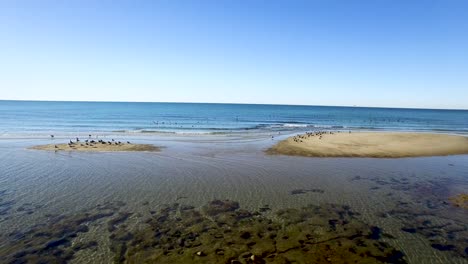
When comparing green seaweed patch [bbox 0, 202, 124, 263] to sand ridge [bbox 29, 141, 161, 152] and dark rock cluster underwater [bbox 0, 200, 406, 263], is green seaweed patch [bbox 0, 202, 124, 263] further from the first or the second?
sand ridge [bbox 29, 141, 161, 152]

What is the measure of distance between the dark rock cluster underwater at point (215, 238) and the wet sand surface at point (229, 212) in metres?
0.05

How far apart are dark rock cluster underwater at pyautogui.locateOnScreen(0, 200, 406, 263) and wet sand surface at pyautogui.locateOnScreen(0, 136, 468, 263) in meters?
0.05

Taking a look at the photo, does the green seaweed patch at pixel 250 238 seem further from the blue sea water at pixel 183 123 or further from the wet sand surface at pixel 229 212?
the blue sea water at pixel 183 123

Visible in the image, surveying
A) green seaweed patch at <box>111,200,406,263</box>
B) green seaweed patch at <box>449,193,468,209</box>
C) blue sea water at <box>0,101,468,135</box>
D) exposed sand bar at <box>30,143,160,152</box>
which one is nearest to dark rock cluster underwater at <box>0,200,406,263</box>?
green seaweed patch at <box>111,200,406,263</box>

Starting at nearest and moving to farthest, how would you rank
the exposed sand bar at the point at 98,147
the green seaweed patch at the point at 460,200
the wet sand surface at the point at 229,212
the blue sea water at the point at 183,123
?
the wet sand surface at the point at 229,212
the green seaweed patch at the point at 460,200
the exposed sand bar at the point at 98,147
the blue sea water at the point at 183,123

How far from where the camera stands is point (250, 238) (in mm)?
11945

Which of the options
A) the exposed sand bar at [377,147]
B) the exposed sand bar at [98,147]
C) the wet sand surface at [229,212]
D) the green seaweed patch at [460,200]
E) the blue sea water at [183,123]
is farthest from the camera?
the blue sea water at [183,123]

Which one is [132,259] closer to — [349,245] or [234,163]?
[349,245]

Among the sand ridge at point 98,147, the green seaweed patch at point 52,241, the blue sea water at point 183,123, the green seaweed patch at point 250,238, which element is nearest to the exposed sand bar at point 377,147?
the sand ridge at point 98,147

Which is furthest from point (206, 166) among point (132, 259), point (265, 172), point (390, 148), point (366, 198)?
point (390, 148)

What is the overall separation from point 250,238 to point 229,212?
2.89 meters

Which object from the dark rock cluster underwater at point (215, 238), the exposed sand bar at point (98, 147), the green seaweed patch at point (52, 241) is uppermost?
the exposed sand bar at point (98, 147)

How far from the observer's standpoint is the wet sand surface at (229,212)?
11028 millimetres

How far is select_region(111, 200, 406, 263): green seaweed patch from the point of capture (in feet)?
34.7
